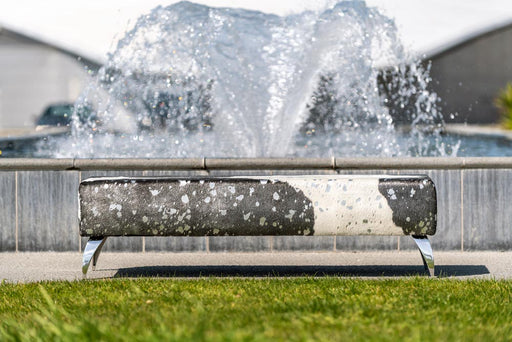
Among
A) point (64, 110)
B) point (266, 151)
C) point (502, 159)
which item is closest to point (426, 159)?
point (502, 159)

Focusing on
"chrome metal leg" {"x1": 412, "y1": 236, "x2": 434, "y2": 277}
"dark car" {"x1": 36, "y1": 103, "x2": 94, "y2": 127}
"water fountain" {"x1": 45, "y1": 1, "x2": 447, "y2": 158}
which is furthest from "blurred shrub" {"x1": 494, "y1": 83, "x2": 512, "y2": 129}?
"chrome metal leg" {"x1": 412, "y1": 236, "x2": 434, "y2": 277}

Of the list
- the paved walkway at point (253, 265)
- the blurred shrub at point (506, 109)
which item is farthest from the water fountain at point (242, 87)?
the paved walkway at point (253, 265)

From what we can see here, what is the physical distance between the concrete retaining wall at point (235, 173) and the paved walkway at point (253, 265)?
5.0 inches

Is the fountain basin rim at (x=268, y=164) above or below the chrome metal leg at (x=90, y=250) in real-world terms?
above

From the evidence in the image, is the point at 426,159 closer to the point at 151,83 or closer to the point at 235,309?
the point at 235,309

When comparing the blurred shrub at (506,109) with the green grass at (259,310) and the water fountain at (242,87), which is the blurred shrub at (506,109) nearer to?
the water fountain at (242,87)

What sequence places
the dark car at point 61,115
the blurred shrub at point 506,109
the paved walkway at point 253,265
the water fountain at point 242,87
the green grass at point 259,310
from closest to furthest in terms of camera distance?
the green grass at point 259,310, the paved walkway at point 253,265, the water fountain at point 242,87, the dark car at point 61,115, the blurred shrub at point 506,109

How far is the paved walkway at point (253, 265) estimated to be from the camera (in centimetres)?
723

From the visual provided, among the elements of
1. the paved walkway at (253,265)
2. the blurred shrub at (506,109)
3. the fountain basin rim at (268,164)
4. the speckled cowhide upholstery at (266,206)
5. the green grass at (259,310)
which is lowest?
the paved walkway at (253,265)

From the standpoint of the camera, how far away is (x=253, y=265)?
7.79m

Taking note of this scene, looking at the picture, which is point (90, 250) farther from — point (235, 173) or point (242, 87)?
point (242, 87)

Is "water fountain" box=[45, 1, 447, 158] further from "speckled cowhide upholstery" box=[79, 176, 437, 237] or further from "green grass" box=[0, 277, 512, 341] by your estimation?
"green grass" box=[0, 277, 512, 341]

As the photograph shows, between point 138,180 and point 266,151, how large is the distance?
22.9ft

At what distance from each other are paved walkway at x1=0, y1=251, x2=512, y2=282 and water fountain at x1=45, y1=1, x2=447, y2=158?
5401mm
